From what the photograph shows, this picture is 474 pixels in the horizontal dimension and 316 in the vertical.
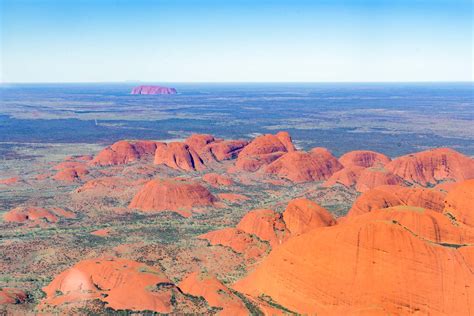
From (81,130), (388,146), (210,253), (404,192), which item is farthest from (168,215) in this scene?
(81,130)

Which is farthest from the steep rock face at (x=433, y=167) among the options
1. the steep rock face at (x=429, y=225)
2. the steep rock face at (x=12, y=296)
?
the steep rock face at (x=12, y=296)

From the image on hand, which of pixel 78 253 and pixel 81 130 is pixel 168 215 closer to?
pixel 78 253

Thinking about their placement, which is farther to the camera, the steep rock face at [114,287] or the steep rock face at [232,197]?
the steep rock face at [232,197]

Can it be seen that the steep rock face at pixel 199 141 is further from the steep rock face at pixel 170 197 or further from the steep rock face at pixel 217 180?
the steep rock face at pixel 170 197

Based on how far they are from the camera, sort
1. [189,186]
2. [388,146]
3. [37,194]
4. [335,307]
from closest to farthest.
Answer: [335,307] → [189,186] → [37,194] → [388,146]

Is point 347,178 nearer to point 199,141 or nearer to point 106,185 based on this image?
point 106,185

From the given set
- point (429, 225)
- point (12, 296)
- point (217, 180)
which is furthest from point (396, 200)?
point (12, 296)

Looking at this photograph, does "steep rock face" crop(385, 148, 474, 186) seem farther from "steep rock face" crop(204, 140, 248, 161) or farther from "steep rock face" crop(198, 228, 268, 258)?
"steep rock face" crop(198, 228, 268, 258)
